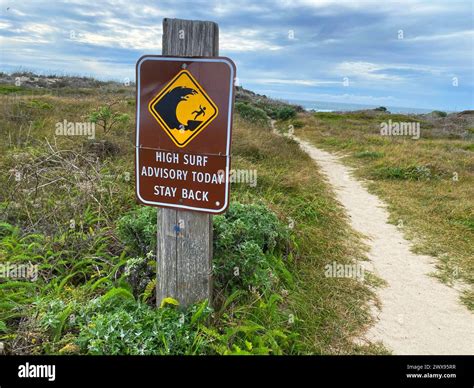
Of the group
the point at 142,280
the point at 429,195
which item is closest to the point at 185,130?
the point at 142,280

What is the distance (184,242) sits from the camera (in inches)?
105

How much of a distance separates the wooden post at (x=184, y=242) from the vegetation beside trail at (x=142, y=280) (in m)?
0.11

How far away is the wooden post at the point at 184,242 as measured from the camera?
7.88 feet

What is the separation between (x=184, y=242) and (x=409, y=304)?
2.84m

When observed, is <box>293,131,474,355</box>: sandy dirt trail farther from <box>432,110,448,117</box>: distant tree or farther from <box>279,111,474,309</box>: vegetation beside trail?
<box>432,110,448,117</box>: distant tree

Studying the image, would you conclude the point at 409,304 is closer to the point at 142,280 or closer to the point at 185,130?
the point at 142,280

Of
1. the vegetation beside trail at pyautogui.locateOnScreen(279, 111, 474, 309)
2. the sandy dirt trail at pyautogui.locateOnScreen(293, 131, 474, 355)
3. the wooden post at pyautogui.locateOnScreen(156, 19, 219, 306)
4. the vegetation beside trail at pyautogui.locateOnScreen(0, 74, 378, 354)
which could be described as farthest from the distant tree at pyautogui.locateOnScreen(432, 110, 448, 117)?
the wooden post at pyautogui.locateOnScreen(156, 19, 219, 306)

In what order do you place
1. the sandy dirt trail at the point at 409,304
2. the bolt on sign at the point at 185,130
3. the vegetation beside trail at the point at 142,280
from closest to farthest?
1. the bolt on sign at the point at 185,130
2. the vegetation beside trail at the point at 142,280
3. the sandy dirt trail at the point at 409,304

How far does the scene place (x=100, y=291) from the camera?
318 cm

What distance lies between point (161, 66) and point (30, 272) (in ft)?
7.26

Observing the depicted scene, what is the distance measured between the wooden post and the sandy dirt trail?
179 centimetres

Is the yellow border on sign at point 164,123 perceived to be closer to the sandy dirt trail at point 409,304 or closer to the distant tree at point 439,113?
the sandy dirt trail at point 409,304

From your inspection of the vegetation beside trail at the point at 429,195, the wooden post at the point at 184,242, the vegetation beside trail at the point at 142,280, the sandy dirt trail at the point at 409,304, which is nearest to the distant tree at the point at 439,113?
the vegetation beside trail at the point at 429,195

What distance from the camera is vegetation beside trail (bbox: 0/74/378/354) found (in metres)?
2.56
